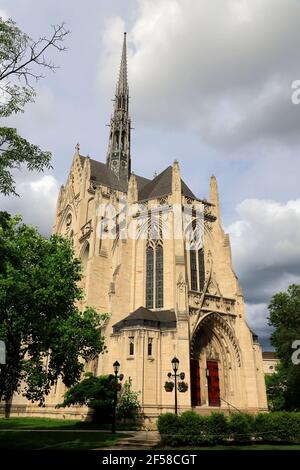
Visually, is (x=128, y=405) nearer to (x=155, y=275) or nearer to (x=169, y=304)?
(x=169, y=304)

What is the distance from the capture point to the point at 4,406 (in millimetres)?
39406

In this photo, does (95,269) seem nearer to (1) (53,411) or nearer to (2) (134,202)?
(2) (134,202)

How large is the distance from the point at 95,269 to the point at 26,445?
2151 centimetres

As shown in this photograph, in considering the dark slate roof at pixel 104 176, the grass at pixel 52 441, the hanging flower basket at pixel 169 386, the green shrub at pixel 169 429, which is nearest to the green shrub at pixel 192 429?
the green shrub at pixel 169 429

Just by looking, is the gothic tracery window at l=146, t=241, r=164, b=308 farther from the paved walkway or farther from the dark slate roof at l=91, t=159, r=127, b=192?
the dark slate roof at l=91, t=159, r=127, b=192

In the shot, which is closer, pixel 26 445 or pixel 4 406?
pixel 26 445

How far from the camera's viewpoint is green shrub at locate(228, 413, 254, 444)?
55.3ft

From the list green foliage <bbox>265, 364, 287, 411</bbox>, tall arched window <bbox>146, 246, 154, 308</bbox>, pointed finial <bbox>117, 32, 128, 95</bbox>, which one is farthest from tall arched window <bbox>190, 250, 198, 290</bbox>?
pointed finial <bbox>117, 32, 128, 95</bbox>

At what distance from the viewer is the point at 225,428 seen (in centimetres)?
1677

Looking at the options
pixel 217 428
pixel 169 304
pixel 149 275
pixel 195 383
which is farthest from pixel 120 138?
pixel 217 428

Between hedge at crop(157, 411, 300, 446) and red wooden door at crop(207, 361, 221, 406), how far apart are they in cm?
1469

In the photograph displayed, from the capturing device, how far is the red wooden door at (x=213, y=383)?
3212 cm

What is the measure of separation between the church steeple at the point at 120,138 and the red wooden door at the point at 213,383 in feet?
108
